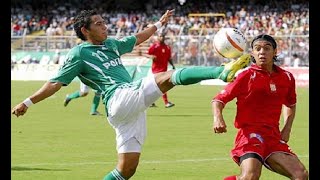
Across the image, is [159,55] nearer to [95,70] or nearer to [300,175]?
[95,70]

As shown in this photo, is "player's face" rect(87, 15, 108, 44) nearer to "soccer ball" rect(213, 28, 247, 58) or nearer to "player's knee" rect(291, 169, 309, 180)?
"soccer ball" rect(213, 28, 247, 58)

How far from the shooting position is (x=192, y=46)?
43.9 meters

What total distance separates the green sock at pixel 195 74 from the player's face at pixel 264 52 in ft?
2.51

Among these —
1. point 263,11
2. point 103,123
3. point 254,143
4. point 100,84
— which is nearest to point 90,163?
point 100,84

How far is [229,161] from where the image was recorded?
13.9m

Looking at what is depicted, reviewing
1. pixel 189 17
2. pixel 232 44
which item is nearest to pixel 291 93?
pixel 232 44

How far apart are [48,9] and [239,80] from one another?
52503 millimetres

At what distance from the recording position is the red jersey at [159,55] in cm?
2702

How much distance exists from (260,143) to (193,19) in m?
42.6

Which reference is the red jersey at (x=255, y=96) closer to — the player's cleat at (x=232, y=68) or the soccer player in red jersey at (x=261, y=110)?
the soccer player in red jersey at (x=261, y=110)

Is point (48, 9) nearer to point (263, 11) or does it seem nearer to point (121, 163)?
point (263, 11)

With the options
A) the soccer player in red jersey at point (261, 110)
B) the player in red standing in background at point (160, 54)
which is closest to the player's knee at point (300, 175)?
the soccer player in red jersey at point (261, 110)

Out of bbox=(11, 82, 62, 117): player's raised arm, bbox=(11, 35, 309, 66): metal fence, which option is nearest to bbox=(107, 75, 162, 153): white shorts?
bbox=(11, 82, 62, 117): player's raised arm

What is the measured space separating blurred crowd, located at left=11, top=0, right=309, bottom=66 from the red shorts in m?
31.2
